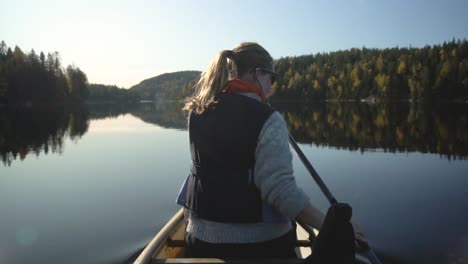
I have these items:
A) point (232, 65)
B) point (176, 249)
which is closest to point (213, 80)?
point (232, 65)

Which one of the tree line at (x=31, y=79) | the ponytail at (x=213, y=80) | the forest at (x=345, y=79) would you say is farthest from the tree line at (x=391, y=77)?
the ponytail at (x=213, y=80)

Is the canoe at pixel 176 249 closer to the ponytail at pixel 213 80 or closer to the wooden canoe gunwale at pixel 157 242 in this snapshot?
the wooden canoe gunwale at pixel 157 242

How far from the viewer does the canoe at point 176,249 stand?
9.55 feet

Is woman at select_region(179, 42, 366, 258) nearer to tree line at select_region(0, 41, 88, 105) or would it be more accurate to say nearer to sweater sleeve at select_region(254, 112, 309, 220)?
sweater sleeve at select_region(254, 112, 309, 220)


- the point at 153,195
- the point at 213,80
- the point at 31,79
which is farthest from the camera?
the point at 31,79

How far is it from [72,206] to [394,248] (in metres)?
8.39

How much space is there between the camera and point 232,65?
2947 mm

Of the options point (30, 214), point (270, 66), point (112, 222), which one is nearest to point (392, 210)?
point (112, 222)

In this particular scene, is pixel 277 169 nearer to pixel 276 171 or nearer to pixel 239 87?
pixel 276 171

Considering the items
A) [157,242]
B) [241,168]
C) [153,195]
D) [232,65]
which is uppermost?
[232,65]

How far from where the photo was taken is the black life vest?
2.53 metres

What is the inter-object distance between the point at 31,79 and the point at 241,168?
→ 8870 centimetres

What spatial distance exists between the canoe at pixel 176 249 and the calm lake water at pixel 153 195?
2672 mm

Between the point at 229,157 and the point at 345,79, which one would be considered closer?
the point at 229,157
